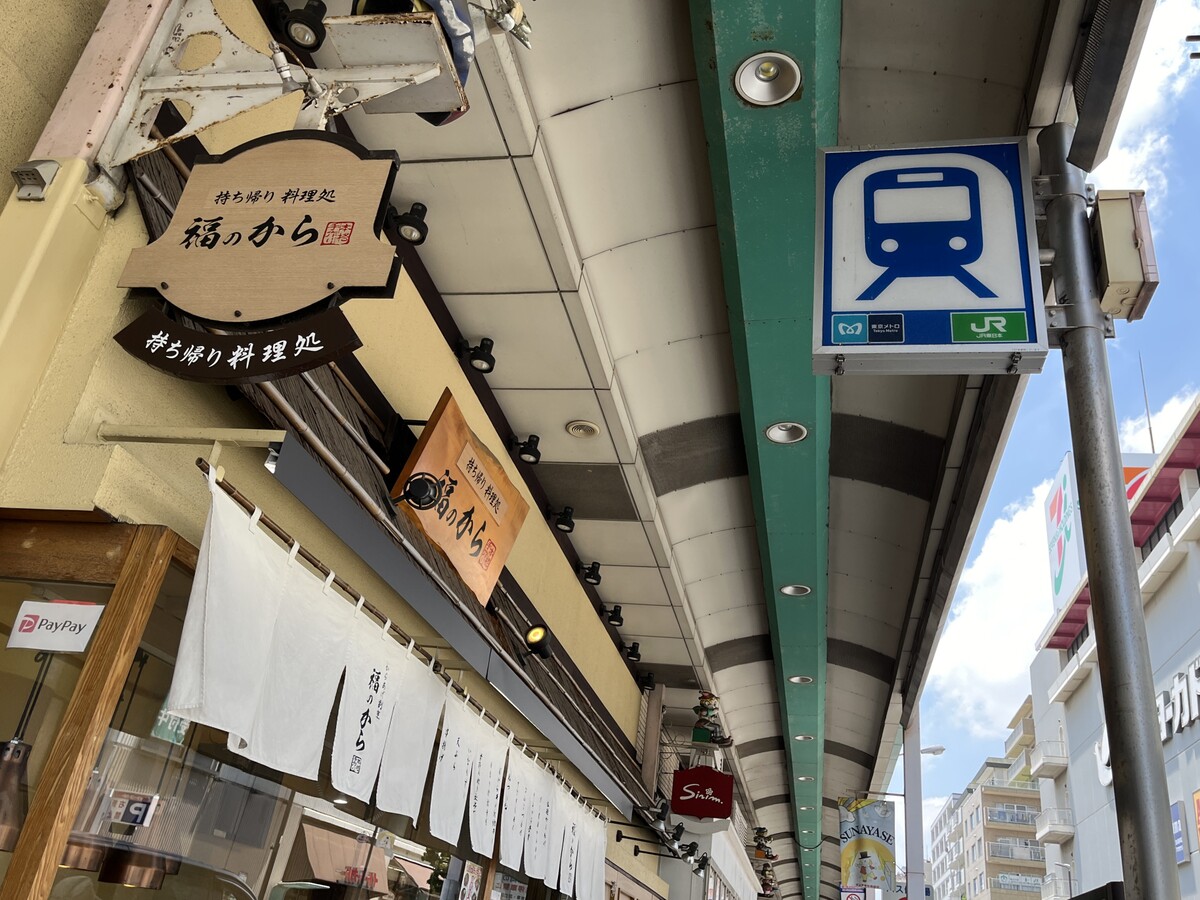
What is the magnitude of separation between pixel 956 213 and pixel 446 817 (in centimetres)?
415

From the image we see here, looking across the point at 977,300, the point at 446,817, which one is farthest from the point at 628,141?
the point at 446,817

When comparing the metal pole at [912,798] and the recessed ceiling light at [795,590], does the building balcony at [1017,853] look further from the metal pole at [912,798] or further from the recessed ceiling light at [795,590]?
the recessed ceiling light at [795,590]

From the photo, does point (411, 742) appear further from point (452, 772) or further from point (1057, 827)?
point (1057, 827)

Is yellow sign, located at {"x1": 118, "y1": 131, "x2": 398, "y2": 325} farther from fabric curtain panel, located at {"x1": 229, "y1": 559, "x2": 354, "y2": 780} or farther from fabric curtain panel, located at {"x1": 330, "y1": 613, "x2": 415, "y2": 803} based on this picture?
fabric curtain panel, located at {"x1": 330, "y1": 613, "x2": 415, "y2": 803}

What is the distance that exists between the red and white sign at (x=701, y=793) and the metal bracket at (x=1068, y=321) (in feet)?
33.8

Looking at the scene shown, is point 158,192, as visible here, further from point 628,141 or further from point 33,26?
point 628,141

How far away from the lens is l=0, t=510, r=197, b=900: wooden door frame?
2.19 m

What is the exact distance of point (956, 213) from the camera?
11.4ft

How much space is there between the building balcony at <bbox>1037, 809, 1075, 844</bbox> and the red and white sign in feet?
88.9

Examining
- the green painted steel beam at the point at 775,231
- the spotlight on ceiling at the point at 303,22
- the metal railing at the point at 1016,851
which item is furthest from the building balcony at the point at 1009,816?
the spotlight on ceiling at the point at 303,22

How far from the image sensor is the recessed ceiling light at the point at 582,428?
620 cm

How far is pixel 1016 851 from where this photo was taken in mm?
57875

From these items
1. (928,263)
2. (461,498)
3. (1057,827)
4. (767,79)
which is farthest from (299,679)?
(1057,827)

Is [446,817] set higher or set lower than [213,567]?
lower
